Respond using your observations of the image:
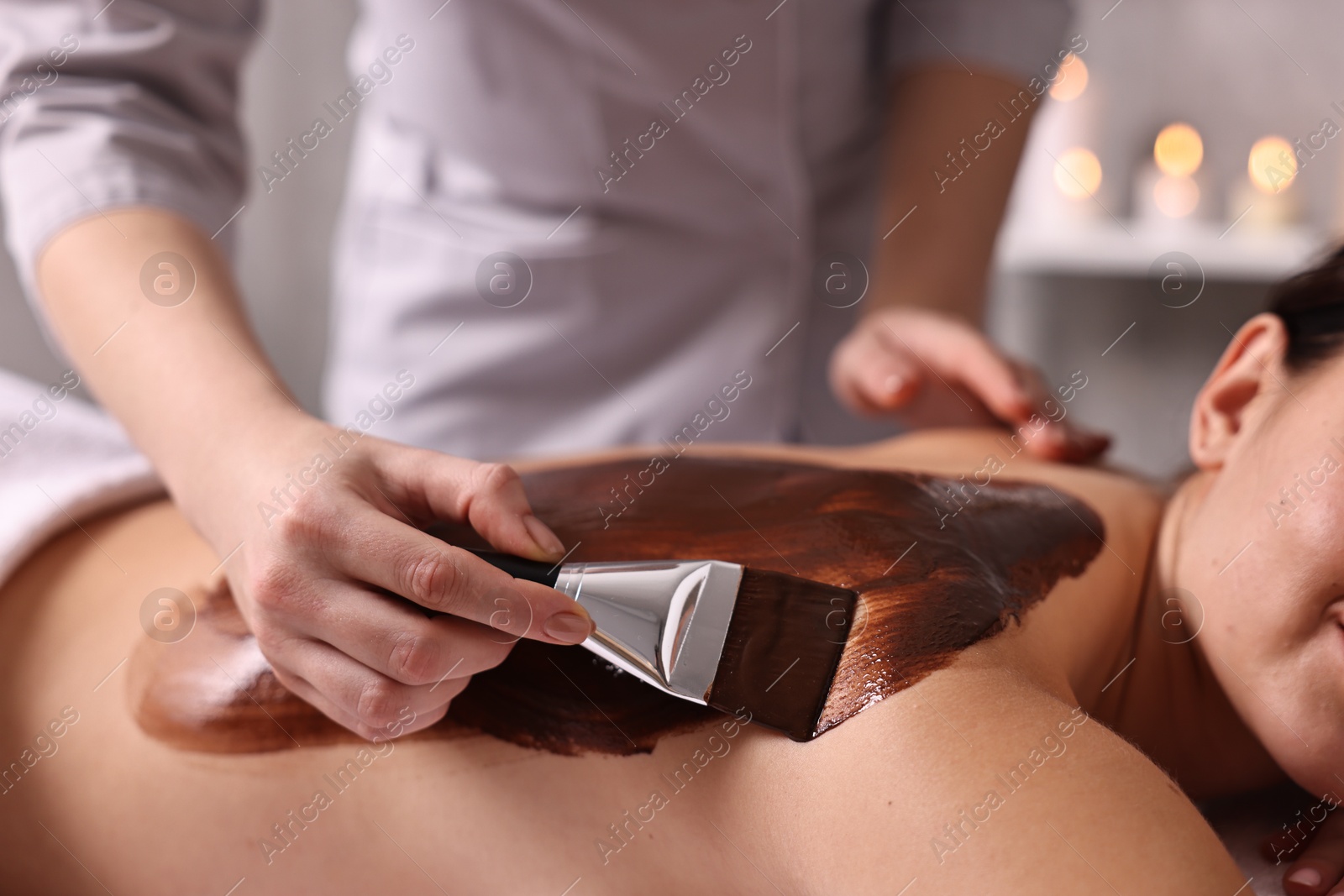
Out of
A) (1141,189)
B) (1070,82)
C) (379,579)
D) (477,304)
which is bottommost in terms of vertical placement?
(477,304)

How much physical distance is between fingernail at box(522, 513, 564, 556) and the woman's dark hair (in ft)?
1.57

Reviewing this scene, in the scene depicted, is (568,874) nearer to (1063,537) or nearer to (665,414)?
(1063,537)

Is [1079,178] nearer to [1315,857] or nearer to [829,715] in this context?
[1315,857]

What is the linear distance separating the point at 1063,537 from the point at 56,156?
0.71m

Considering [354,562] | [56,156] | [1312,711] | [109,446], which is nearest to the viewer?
[354,562]

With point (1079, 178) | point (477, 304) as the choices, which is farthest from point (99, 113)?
point (1079, 178)

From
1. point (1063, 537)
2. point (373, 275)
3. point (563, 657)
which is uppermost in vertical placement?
Answer: point (1063, 537)

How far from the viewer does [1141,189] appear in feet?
7.41

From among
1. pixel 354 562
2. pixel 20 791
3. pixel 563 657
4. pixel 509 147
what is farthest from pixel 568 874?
pixel 509 147

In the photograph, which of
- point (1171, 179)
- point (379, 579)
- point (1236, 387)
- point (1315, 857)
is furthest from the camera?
point (1171, 179)

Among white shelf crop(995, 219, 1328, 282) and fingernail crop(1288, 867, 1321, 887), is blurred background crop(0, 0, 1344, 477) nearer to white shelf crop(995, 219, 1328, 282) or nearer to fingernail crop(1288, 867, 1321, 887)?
white shelf crop(995, 219, 1328, 282)

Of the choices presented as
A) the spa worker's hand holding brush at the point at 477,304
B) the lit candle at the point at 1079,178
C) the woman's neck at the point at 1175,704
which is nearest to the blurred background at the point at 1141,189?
A: the lit candle at the point at 1079,178

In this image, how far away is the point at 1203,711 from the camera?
2.28ft

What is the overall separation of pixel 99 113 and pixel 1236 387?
80 centimetres
